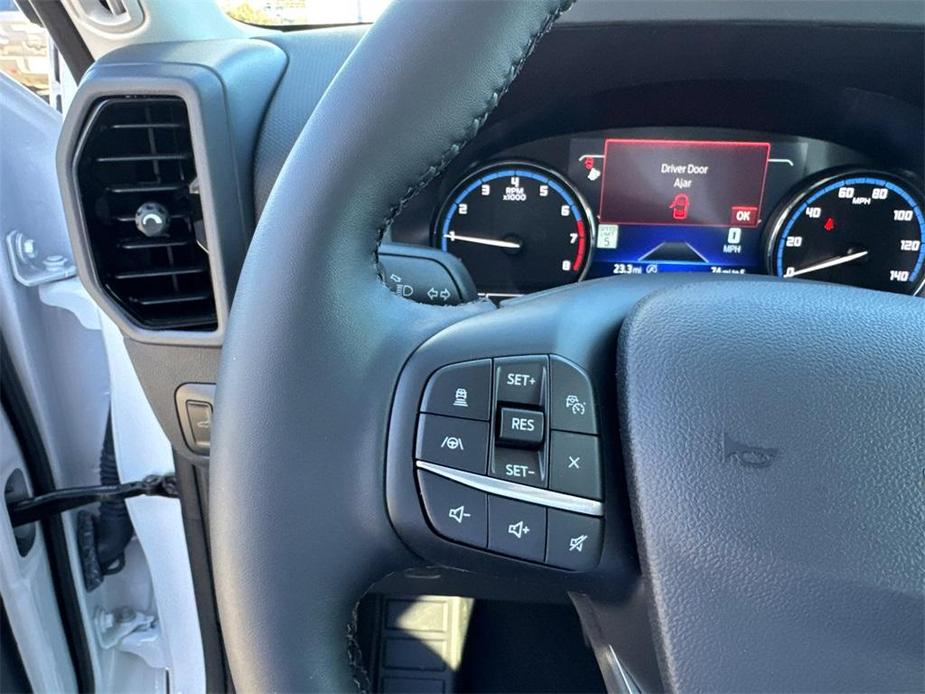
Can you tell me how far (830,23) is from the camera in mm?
1012

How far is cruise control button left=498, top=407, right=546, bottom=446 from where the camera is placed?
0.51m

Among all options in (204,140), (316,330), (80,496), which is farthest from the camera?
(80,496)

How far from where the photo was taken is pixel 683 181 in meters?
1.27

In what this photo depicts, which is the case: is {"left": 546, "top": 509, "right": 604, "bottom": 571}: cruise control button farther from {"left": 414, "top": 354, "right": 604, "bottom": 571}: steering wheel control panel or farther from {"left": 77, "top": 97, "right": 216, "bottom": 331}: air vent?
{"left": 77, "top": 97, "right": 216, "bottom": 331}: air vent

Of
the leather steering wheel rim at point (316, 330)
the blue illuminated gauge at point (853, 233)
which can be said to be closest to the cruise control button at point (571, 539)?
the leather steering wheel rim at point (316, 330)

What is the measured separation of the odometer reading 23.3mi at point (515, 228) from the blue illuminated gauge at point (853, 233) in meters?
0.31

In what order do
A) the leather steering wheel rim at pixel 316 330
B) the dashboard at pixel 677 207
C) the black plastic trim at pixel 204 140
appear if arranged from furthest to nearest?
the dashboard at pixel 677 207
the black plastic trim at pixel 204 140
the leather steering wheel rim at pixel 316 330

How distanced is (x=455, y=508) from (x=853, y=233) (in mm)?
1023

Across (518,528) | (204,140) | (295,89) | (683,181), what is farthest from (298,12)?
(518,528)

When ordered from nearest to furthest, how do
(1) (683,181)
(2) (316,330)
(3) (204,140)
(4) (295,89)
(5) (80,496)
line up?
1. (2) (316,330)
2. (3) (204,140)
3. (4) (295,89)
4. (5) (80,496)
5. (1) (683,181)

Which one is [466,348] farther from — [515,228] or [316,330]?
[515,228]

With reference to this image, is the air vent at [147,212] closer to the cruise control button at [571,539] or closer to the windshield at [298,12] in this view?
the windshield at [298,12]

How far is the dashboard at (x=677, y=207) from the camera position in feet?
4.12

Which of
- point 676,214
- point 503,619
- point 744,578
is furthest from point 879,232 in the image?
point 744,578
